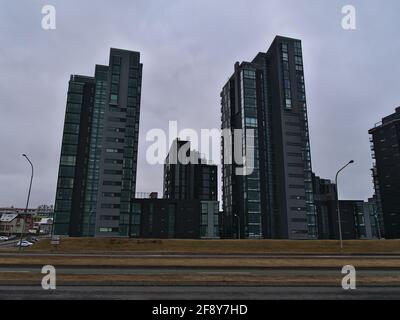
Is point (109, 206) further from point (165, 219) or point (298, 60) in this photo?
point (298, 60)

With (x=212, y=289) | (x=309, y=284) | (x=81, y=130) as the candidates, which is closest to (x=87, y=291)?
(x=212, y=289)

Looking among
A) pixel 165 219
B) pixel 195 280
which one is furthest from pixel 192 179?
pixel 195 280

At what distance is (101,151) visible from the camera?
94312mm

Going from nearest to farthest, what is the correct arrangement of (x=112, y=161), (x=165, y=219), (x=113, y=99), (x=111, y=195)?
(x=111, y=195)
(x=112, y=161)
(x=113, y=99)
(x=165, y=219)

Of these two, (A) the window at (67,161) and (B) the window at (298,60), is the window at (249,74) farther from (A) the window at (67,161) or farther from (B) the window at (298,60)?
(A) the window at (67,161)

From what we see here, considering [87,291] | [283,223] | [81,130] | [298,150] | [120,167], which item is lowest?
[87,291]

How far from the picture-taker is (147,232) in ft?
315

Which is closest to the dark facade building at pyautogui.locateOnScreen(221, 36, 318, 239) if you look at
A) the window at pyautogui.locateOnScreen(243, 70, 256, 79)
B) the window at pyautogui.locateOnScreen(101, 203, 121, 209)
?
the window at pyautogui.locateOnScreen(243, 70, 256, 79)

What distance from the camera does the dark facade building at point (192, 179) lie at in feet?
419

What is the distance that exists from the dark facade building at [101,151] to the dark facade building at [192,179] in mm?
29796

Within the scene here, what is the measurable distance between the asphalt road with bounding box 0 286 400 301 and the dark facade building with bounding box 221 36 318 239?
3047 inches

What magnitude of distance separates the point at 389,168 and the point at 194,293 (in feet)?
345
